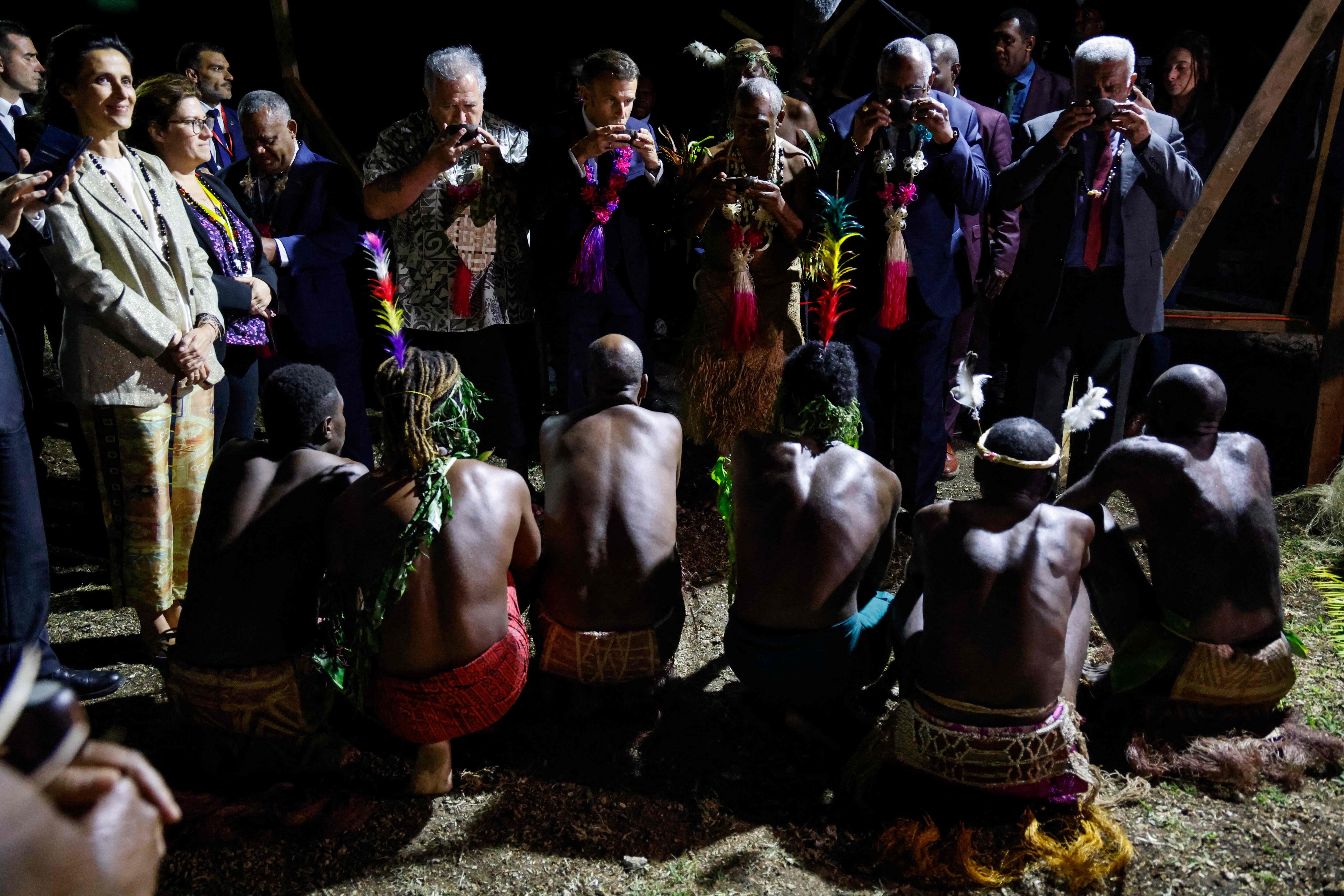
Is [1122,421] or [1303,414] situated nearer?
[1122,421]

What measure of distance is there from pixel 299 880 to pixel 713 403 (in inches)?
109

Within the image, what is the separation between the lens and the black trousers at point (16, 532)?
315cm

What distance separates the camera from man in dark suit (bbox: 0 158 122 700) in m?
3.10

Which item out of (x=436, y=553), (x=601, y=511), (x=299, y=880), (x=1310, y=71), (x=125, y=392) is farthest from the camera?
(x=1310, y=71)

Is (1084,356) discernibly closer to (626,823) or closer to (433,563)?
(626,823)

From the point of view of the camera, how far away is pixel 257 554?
290 centimetres

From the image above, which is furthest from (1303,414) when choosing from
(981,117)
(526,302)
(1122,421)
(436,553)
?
(436,553)

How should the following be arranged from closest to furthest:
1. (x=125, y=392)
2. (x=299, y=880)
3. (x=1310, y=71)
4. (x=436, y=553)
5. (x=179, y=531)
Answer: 1. (x=299, y=880)
2. (x=436, y=553)
3. (x=125, y=392)
4. (x=179, y=531)
5. (x=1310, y=71)

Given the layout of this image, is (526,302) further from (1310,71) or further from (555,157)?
(1310,71)

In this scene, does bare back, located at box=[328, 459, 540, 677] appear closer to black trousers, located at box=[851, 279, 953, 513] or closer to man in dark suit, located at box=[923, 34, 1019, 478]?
black trousers, located at box=[851, 279, 953, 513]

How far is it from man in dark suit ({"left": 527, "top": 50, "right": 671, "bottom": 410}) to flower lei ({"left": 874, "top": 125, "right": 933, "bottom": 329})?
3.20 ft

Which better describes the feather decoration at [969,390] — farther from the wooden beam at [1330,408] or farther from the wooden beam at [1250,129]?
the wooden beam at [1330,408]

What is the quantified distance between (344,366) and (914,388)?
259 centimetres

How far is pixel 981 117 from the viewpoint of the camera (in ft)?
16.3
